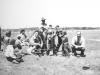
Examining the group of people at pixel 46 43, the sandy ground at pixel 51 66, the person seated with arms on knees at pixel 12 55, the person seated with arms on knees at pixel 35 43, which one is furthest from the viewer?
the person seated with arms on knees at pixel 35 43

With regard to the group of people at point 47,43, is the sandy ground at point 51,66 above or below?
below

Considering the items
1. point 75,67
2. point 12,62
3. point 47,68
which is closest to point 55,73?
point 47,68

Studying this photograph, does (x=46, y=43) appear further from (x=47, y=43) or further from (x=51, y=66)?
(x=51, y=66)

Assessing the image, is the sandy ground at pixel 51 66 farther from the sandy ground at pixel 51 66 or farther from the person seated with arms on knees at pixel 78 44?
the person seated with arms on knees at pixel 78 44

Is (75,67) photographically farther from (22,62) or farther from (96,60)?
(22,62)

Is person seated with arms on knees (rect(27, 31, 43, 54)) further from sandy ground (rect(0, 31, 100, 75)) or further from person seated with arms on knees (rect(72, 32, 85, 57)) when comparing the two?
person seated with arms on knees (rect(72, 32, 85, 57))

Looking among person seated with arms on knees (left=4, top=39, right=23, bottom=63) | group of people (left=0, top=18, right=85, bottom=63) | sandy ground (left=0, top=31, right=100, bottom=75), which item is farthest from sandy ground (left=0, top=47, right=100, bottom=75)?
group of people (left=0, top=18, right=85, bottom=63)

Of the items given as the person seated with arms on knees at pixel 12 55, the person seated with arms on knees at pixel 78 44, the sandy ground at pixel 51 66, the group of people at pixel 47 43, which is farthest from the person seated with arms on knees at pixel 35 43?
the person seated with arms on knees at pixel 78 44

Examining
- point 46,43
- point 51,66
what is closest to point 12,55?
point 51,66

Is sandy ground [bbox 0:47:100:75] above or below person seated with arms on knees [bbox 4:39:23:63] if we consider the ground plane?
below

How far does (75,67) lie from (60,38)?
2.25m

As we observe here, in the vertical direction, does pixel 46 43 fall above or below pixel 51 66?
above

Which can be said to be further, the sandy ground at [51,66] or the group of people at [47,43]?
the group of people at [47,43]

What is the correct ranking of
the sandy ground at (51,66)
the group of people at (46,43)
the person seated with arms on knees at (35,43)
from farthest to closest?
1. the person seated with arms on knees at (35,43)
2. the group of people at (46,43)
3. the sandy ground at (51,66)
